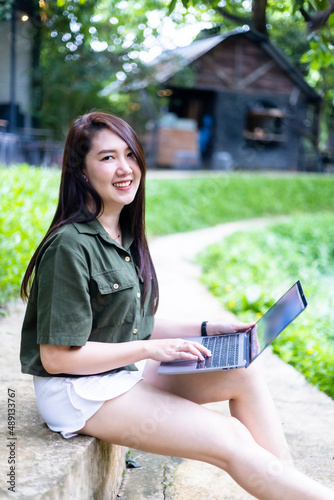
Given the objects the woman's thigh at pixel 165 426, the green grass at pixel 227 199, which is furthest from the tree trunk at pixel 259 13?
the green grass at pixel 227 199

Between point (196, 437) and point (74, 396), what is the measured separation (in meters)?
0.30

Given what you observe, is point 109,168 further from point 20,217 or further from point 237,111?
point 237,111

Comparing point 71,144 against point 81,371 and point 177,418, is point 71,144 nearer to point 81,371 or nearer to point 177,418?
point 81,371

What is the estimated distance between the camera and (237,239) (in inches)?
259

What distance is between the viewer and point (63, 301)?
128 cm

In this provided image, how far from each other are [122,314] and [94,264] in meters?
0.15

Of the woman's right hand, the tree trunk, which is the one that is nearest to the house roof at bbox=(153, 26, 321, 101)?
the tree trunk

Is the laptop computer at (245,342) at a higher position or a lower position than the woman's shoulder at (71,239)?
lower

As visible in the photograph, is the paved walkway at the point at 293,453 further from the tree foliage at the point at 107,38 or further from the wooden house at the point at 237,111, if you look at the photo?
the wooden house at the point at 237,111

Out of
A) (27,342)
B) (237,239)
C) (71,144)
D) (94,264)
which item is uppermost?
(71,144)

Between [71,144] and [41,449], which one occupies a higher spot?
[71,144]

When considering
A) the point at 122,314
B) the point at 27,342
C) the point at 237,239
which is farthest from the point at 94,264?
the point at 237,239

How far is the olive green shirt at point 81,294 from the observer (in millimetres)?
1277

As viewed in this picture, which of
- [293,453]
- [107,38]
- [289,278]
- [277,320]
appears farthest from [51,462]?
[107,38]
